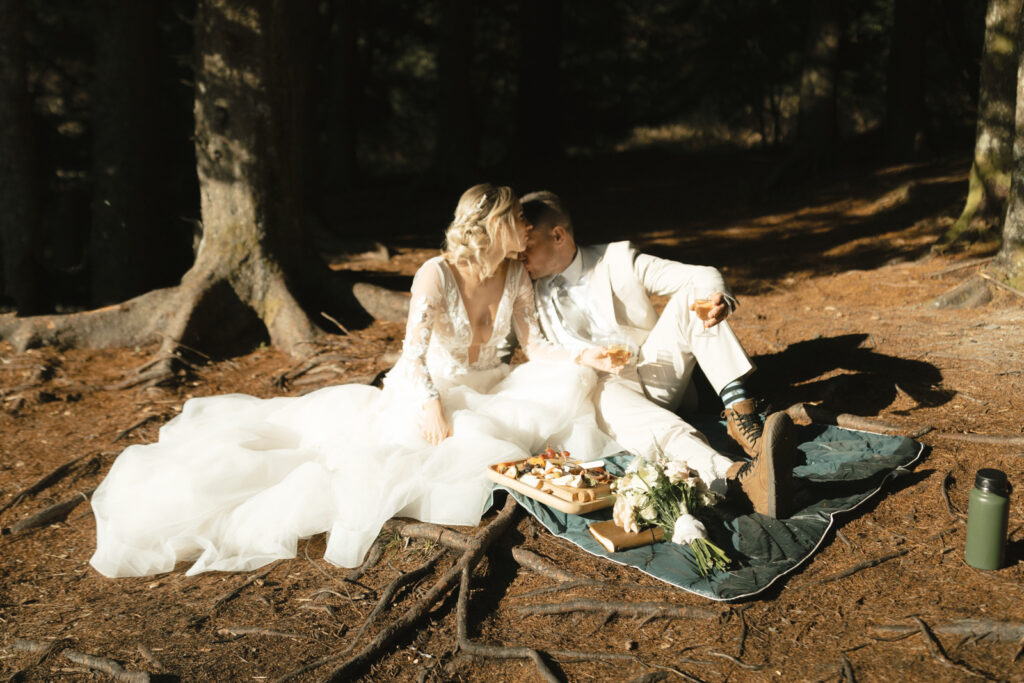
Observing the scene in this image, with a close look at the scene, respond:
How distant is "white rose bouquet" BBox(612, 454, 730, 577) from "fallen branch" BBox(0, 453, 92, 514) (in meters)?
3.58

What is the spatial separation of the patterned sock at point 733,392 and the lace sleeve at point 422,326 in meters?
1.64

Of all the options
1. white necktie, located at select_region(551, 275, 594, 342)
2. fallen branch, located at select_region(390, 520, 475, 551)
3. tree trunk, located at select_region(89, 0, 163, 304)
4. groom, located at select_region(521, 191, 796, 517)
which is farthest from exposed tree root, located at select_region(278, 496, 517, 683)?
tree trunk, located at select_region(89, 0, 163, 304)

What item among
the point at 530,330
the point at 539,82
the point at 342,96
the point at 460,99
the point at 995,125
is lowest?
the point at 530,330

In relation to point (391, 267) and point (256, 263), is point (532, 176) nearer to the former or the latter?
point (391, 267)

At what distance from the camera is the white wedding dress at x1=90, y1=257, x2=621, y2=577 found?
4113 mm

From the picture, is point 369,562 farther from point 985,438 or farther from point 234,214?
point 234,214

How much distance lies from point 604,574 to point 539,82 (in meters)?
15.7

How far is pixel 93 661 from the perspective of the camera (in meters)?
3.39

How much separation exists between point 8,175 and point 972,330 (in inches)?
328

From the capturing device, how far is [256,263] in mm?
7246

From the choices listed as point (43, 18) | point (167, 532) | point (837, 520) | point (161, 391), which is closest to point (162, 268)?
point (161, 391)

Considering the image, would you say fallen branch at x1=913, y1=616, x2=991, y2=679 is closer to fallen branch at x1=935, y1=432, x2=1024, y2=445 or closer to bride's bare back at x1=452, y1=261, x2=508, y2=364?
fallen branch at x1=935, y1=432, x2=1024, y2=445

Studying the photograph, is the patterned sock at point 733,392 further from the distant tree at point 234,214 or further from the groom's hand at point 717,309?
the distant tree at point 234,214

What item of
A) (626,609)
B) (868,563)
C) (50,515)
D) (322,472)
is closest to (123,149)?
(50,515)
